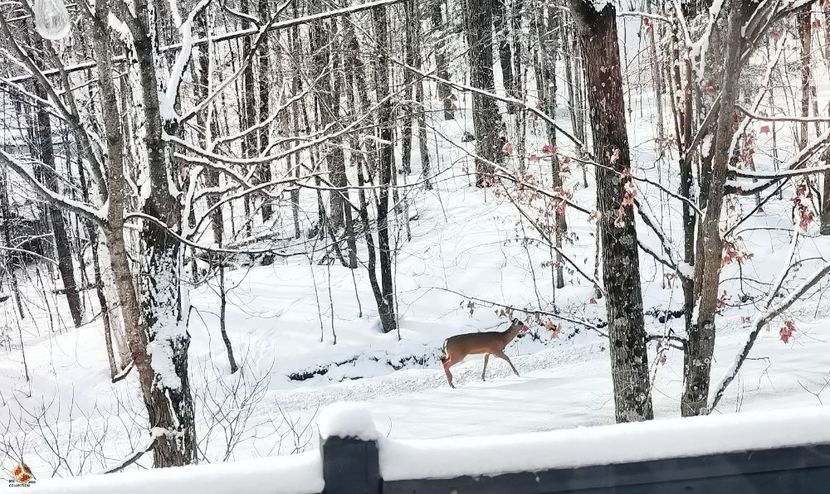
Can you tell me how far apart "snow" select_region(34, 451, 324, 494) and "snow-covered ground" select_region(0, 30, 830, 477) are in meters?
6.42

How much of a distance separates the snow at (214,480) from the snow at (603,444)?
18 cm

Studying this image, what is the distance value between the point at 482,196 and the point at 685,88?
15.9 m

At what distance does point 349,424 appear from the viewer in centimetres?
162

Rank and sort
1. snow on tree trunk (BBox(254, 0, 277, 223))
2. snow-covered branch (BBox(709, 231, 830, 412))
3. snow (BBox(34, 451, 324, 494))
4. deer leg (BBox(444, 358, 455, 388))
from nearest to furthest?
1. snow (BBox(34, 451, 324, 494))
2. snow-covered branch (BBox(709, 231, 830, 412))
3. deer leg (BBox(444, 358, 455, 388))
4. snow on tree trunk (BBox(254, 0, 277, 223))

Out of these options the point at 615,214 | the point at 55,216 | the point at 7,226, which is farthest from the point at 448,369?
the point at 7,226

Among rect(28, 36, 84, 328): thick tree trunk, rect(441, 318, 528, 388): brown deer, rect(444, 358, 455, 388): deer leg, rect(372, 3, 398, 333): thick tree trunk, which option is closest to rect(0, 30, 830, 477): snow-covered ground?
rect(444, 358, 455, 388): deer leg

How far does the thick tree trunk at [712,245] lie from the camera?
5336 mm

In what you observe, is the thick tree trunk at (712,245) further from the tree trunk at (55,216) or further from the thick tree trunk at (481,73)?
the tree trunk at (55,216)

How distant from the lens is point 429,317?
15773mm

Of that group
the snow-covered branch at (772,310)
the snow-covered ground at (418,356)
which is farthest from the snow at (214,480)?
the snow-covered ground at (418,356)

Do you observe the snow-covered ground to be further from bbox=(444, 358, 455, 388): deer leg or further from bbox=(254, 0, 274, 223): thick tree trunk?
bbox=(254, 0, 274, 223): thick tree trunk

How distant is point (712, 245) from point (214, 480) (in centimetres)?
519

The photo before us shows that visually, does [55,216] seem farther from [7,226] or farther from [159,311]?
[159,311]

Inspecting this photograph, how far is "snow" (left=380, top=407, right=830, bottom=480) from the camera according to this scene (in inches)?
66.0
